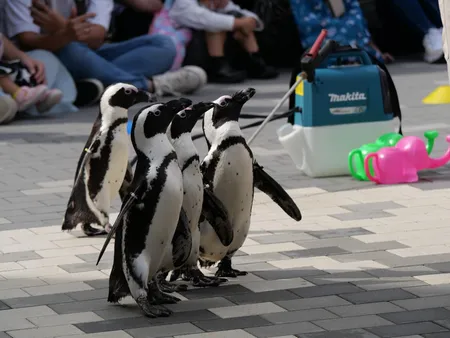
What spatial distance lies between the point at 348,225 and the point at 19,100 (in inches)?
178

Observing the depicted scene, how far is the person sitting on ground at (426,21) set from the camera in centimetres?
1370

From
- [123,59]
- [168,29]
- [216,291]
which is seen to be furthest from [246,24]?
[216,291]

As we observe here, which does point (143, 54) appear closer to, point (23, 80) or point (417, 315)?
point (23, 80)

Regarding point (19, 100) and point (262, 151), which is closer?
point (262, 151)

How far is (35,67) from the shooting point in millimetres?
10391

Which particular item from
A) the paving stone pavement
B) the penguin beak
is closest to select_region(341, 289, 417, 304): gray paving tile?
the paving stone pavement

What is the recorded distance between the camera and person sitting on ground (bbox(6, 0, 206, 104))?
420 inches

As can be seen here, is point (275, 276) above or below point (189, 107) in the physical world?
below

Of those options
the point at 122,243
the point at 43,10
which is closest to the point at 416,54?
the point at 43,10

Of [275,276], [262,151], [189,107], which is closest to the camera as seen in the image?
[189,107]

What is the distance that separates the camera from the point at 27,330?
15.1 feet

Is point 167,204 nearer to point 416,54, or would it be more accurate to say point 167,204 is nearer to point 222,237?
point 222,237

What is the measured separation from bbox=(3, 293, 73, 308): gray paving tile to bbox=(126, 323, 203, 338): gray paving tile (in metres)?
0.61

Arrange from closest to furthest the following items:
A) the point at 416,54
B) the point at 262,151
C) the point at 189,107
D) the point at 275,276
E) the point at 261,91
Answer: the point at 189,107 → the point at 275,276 → the point at 262,151 → the point at 261,91 → the point at 416,54
